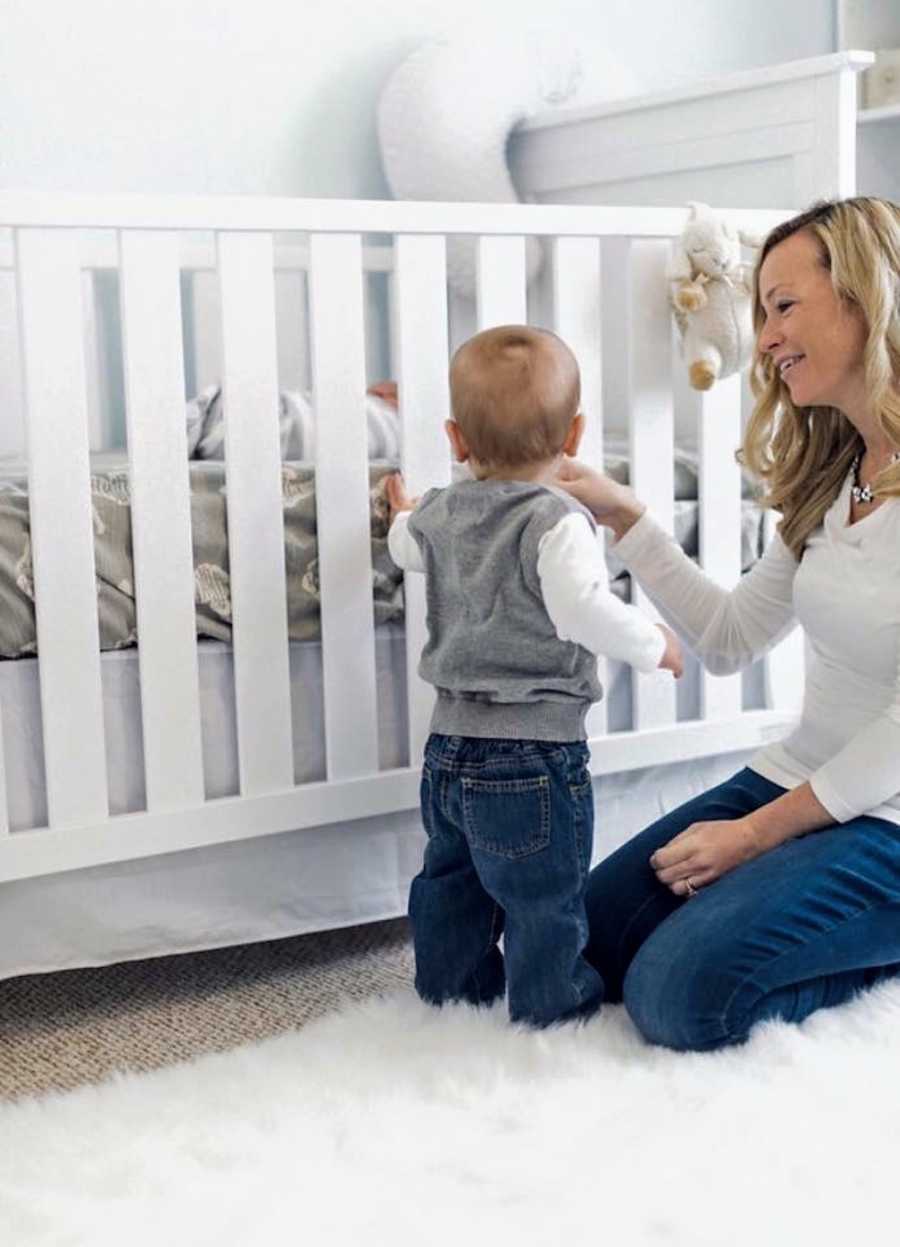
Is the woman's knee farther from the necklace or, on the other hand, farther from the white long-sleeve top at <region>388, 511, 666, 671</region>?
the necklace

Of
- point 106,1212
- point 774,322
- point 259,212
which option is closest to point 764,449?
point 774,322

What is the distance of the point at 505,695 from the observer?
4.63 feet

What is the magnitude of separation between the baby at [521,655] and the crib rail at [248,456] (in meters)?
0.15

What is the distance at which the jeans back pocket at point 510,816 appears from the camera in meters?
1.40

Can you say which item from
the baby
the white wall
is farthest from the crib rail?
the white wall

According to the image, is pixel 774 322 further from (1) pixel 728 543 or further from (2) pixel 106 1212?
(2) pixel 106 1212

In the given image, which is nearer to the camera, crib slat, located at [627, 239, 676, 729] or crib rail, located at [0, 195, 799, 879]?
crib rail, located at [0, 195, 799, 879]

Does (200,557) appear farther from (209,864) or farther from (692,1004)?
(692,1004)

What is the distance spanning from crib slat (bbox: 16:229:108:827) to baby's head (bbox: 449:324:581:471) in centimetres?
32

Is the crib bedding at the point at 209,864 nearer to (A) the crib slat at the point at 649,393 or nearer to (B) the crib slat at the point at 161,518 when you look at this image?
(B) the crib slat at the point at 161,518

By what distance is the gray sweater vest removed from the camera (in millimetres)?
1404

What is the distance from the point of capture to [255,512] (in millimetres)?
1526

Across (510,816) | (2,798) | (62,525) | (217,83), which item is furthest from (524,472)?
(217,83)

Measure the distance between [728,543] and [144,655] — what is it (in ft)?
2.12
